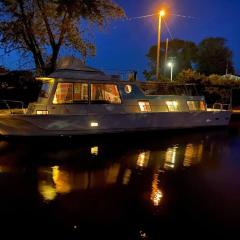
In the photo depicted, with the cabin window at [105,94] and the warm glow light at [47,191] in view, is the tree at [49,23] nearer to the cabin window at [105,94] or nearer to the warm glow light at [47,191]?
the cabin window at [105,94]

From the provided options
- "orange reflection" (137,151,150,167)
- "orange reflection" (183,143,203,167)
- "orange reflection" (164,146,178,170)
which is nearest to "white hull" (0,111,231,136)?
"orange reflection" (183,143,203,167)

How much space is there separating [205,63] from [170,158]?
58.0 m

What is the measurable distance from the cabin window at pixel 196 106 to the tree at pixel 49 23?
918cm

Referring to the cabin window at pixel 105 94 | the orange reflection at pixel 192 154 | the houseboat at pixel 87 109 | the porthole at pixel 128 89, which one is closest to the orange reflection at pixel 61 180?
the houseboat at pixel 87 109

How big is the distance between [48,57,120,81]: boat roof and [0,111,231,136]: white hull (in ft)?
6.96

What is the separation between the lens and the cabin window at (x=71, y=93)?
669 inches

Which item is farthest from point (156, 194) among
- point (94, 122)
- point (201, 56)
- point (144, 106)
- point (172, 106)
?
point (201, 56)

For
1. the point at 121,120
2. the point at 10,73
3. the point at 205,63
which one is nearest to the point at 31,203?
the point at 121,120

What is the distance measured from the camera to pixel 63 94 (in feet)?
56.2

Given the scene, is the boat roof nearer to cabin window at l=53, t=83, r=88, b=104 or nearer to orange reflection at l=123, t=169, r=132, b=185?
cabin window at l=53, t=83, r=88, b=104

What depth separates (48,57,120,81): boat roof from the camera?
1745cm

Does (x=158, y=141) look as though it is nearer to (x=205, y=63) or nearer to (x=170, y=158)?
(x=170, y=158)

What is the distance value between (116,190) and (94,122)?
811cm

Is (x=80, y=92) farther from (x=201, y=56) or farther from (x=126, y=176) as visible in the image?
(x=201, y=56)
